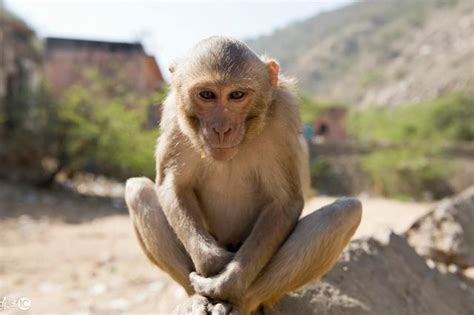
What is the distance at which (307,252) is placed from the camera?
10.8 feet

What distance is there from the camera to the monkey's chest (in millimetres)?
3643

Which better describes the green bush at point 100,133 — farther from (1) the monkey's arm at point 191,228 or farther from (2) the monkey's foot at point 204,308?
(2) the monkey's foot at point 204,308

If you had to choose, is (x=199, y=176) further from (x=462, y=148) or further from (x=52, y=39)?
(x=462, y=148)

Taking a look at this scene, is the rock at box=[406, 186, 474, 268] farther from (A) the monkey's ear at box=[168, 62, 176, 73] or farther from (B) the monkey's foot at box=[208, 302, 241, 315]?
(A) the monkey's ear at box=[168, 62, 176, 73]

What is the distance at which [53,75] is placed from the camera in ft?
68.5

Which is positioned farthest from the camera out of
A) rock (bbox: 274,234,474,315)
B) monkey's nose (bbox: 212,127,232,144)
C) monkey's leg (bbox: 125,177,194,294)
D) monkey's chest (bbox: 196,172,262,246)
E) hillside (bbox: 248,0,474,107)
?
hillside (bbox: 248,0,474,107)

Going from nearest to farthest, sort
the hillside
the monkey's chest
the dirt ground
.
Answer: the monkey's chest < the dirt ground < the hillside

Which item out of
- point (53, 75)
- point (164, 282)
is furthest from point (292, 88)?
point (53, 75)

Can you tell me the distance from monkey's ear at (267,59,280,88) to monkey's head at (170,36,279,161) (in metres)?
0.07

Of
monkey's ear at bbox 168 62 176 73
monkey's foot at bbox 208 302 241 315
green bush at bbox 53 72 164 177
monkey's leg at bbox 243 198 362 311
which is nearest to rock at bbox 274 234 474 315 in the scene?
monkey's leg at bbox 243 198 362 311

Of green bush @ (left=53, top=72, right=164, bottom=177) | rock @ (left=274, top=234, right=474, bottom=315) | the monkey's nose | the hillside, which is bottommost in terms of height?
the hillside

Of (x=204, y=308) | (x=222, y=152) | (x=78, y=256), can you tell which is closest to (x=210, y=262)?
(x=204, y=308)

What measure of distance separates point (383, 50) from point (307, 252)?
260 feet

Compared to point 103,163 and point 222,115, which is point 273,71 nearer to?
point 222,115
